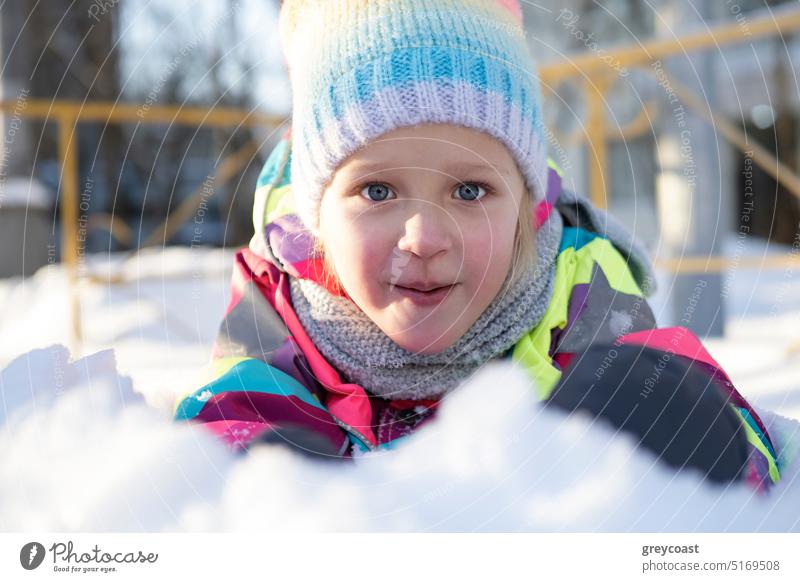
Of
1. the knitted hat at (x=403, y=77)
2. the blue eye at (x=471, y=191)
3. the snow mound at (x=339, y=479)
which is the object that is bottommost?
the snow mound at (x=339, y=479)

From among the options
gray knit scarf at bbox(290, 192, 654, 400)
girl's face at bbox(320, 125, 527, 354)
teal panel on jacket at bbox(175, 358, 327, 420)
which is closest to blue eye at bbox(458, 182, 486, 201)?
girl's face at bbox(320, 125, 527, 354)

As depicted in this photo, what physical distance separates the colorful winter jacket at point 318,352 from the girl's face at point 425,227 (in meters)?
0.07

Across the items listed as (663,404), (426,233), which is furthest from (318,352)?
(663,404)

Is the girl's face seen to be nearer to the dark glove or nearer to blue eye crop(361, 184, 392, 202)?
blue eye crop(361, 184, 392, 202)

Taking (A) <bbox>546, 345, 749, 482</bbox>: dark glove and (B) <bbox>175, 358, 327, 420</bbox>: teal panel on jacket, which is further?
(B) <bbox>175, 358, 327, 420</bbox>: teal panel on jacket

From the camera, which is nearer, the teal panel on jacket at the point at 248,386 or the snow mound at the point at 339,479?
the snow mound at the point at 339,479

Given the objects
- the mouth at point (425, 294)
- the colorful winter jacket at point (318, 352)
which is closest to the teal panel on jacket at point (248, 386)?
the colorful winter jacket at point (318, 352)

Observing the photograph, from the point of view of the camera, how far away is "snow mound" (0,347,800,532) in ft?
2.05

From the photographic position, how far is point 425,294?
728mm

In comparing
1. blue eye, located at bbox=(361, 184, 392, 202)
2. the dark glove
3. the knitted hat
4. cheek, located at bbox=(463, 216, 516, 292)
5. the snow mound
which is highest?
the knitted hat

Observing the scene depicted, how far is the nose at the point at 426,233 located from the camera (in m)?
0.68

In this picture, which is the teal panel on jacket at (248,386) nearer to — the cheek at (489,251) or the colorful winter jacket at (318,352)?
the colorful winter jacket at (318,352)

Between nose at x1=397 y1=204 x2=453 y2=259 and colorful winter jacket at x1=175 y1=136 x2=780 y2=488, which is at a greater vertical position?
nose at x1=397 y1=204 x2=453 y2=259

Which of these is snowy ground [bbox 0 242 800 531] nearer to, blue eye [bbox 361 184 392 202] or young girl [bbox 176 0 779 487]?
young girl [bbox 176 0 779 487]
